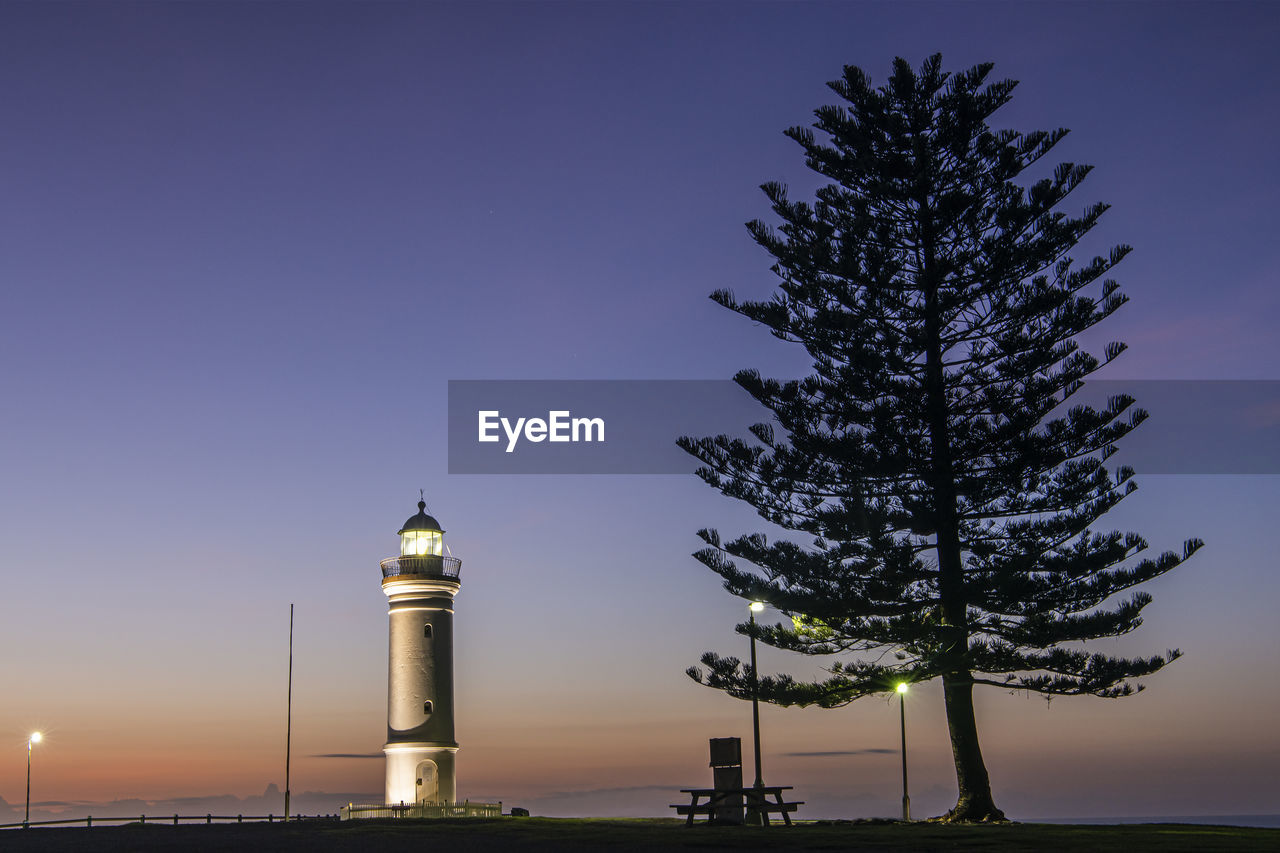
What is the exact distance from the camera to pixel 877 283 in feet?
82.2

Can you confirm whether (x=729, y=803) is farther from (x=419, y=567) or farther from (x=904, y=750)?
(x=419, y=567)

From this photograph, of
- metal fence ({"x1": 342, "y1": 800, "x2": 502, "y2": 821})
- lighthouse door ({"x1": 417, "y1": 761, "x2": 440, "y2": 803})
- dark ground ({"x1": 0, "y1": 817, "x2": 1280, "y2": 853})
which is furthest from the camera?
lighthouse door ({"x1": 417, "y1": 761, "x2": 440, "y2": 803})

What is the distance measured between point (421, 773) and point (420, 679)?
3.06 metres

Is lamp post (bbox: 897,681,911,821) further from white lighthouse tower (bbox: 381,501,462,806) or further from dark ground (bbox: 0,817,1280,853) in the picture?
white lighthouse tower (bbox: 381,501,462,806)

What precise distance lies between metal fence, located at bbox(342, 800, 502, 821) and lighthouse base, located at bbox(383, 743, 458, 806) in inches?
30.8

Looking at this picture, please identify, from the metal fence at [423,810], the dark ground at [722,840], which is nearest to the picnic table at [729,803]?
the dark ground at [722,840]

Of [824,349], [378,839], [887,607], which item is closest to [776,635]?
[887,607]

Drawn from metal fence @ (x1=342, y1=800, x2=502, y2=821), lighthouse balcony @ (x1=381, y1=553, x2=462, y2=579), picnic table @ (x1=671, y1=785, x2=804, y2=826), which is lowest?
metal fence @ (x1=342, y1=800, x2=502, y2=821)

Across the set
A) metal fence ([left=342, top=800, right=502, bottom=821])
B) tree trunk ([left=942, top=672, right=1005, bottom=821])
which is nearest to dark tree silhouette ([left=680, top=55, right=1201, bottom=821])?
tree trunk ([left=942, top=672, right=1005, bottom=821])

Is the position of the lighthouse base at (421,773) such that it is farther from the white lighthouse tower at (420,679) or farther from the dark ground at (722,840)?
the dark ground at (722,840)

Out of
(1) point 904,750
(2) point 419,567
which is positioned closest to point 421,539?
(2) point 419,567

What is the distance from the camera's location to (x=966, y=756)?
877 inches

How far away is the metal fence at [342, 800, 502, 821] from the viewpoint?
37000mm

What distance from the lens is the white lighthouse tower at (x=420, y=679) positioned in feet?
133
